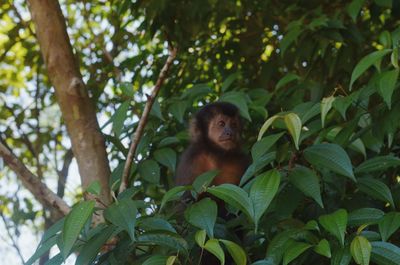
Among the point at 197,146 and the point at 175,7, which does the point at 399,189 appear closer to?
the point at 197,146

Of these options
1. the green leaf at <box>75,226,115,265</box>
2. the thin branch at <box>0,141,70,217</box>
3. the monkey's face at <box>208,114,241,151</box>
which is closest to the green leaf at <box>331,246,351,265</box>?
the green leaf at <box>75,226,115,265</box>

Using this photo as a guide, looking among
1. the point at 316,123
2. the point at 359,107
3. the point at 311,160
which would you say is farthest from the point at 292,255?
the point at 316,123

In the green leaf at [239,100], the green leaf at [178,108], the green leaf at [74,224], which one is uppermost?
the green leaf at [178,108]

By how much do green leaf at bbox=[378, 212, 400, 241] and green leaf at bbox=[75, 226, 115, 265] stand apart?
120 centimetres

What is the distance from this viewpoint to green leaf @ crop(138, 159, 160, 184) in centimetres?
477

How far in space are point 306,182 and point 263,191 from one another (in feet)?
0.96

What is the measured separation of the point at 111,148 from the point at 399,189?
2911 millimetres

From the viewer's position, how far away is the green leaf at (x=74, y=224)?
2.98 meters

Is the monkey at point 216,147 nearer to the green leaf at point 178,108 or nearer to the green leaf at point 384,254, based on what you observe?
the green leaf at point 178,108

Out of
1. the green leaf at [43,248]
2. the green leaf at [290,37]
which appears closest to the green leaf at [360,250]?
the green leaf at [43,248]

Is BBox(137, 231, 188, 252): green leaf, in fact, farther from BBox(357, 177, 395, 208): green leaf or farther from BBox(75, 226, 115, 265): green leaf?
BBox(357, 177, 395, 208): green leaf

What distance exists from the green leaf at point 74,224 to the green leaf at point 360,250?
1.10m

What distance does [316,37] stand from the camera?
236 inches

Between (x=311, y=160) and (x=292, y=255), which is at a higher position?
(x=311, y=160)
